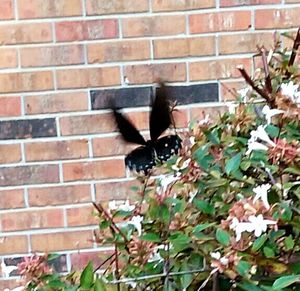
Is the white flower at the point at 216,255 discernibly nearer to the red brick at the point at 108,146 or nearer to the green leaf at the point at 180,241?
the green leaf at the point at 180,241

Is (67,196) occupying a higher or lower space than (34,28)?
lower

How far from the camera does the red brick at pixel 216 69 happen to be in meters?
2.33

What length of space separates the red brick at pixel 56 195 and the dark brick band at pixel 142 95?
31 centimetres

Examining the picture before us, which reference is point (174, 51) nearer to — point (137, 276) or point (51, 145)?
point (51, 145)

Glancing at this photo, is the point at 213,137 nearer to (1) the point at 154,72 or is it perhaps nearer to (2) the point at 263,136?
(2) the point at 263,136

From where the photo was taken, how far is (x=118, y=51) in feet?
7.54

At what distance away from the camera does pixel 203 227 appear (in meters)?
0.94

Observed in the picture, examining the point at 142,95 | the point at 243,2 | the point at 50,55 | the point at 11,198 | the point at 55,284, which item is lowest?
the point at 11,198

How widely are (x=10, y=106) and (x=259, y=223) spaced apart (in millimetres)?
1612

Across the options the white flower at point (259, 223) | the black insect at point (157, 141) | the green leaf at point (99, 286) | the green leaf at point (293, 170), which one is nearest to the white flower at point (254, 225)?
the white flower at point (259, 223)

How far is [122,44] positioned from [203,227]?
1.45 m

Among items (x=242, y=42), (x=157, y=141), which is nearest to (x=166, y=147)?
(x=157, y=141)

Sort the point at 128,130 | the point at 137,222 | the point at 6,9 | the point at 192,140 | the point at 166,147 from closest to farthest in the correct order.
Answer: the point at 137,222
the point at 192,140
the point at 166,147
the point at 128,130
the point at 6,9

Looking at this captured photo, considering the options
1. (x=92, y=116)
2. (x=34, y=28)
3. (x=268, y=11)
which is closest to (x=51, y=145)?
(x=92, y=116)
